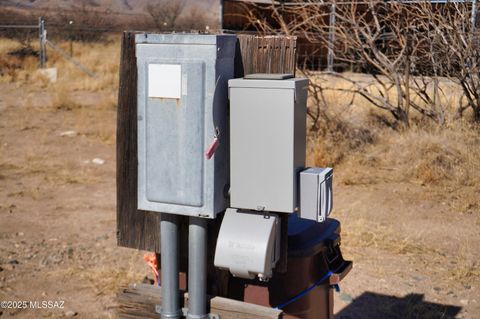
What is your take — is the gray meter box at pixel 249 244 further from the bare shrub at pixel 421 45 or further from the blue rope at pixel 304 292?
the bare shrub at pixel 421 45

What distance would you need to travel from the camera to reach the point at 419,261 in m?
5.15

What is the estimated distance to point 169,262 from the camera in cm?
274

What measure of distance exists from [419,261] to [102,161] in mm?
4325

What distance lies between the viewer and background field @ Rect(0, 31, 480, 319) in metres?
4.62

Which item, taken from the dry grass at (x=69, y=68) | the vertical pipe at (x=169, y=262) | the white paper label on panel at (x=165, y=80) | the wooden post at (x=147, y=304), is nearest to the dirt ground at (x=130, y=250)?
the wooden post at (x=147, y=304)

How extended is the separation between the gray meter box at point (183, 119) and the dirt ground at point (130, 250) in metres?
1.97

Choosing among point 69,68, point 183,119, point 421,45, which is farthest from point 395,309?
point 69,68

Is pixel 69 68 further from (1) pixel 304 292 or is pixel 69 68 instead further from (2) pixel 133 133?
(1) pixel 304 292

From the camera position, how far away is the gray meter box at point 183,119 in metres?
2.53

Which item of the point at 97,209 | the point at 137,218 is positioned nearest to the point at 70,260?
the point at 97,209

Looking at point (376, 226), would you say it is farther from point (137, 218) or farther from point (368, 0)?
point (368, 0)

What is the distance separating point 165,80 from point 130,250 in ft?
9.70

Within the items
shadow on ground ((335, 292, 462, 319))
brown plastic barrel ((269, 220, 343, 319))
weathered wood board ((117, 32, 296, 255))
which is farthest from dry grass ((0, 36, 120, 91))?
brown plastic barrel ((269, 220, 343, 319))

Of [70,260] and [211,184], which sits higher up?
[211,184]
